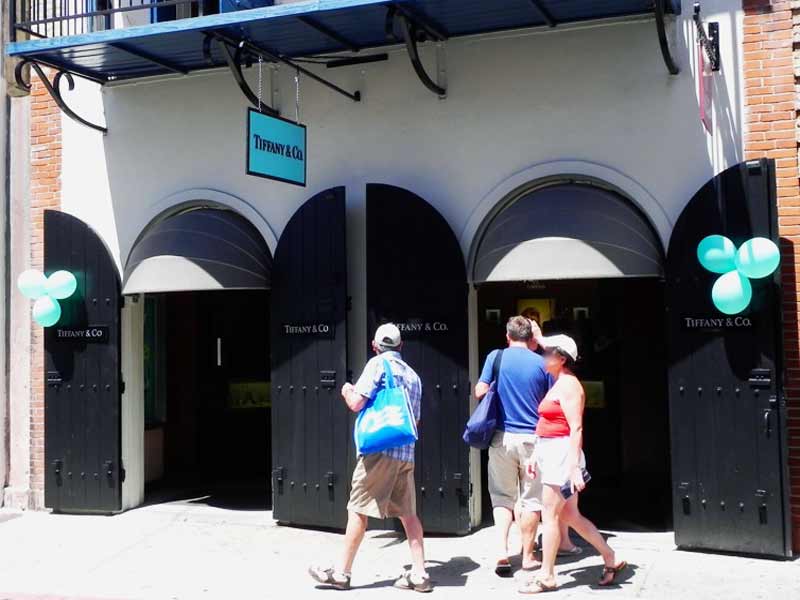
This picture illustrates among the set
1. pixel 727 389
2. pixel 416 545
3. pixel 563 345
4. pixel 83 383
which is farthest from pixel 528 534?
pixel 83 383

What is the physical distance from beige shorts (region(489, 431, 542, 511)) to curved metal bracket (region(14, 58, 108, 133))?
5.47m

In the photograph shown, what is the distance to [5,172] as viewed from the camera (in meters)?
9.68

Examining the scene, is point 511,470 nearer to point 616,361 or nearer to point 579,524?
point 579,524

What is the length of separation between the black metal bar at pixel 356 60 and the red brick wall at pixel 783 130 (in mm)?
3184

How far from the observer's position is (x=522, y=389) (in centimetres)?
668

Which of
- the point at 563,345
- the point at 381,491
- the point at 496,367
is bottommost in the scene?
the point at 381,491

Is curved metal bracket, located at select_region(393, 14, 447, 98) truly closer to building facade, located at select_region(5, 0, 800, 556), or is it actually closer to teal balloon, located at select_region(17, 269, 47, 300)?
building facade, located at select_region(5, 0, 800, 556)

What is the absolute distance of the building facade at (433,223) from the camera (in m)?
7.09

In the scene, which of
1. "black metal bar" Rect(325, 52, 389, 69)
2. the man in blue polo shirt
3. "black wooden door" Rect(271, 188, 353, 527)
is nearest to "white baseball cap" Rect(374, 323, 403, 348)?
the man in blue polo shirt

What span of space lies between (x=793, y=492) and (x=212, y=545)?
4866 millimetres

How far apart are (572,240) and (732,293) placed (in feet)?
4.22

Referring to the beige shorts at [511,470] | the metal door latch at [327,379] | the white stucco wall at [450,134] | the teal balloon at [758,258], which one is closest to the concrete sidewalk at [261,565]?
the beige shorts at [511,470]

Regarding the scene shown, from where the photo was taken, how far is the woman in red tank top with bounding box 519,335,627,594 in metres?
5.95

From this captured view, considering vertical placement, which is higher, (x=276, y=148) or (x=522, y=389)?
(x=276, y=148)
